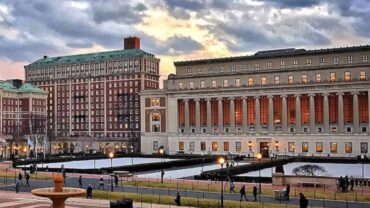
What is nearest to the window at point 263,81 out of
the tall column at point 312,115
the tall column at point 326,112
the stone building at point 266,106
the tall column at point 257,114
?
the stone building at point 266,106

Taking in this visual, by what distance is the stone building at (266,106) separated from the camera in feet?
422

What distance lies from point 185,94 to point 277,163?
171ft

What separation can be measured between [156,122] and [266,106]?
33.8 metres

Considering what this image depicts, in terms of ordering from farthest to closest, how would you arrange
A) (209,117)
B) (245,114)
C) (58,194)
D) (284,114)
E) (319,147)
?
(209,117) < (245,114) < (284,114) < (319,147) < (58,194)

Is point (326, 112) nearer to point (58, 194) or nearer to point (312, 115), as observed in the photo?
point (312, 115)

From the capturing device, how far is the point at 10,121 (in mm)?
187500

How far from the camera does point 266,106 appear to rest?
5527 inches

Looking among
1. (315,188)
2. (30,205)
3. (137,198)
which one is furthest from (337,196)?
(30,205)

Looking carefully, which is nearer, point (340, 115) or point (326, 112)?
point (340, 115)

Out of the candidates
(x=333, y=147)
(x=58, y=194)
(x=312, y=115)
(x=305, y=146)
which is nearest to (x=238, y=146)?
(x=305, y=146)

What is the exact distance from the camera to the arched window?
15588 cm

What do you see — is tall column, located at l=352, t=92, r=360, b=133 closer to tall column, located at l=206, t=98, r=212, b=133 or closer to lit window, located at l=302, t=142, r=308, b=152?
lit window, located at l=302, t=142, r=308, b=152

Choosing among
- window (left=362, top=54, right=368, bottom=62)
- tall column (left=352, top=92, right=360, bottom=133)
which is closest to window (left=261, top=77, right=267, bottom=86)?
tall column (left=352, top=92, right=360, bottom=133)

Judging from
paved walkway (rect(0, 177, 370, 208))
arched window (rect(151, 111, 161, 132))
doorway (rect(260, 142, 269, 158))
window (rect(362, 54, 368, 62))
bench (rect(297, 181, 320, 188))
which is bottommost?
paved walkway (rect(0, 177, 370, 208))
